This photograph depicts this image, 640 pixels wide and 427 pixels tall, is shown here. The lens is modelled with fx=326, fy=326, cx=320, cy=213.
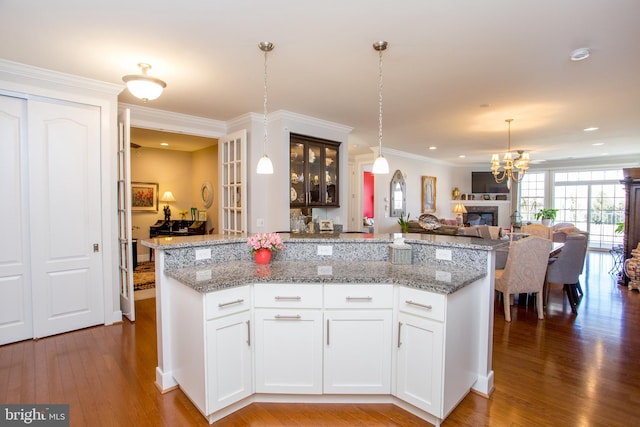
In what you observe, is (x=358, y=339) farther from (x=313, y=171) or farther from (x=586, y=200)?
(x=586, y=200)

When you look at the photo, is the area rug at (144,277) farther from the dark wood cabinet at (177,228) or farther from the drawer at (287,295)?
the drawer at (287,295)

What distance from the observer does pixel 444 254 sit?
246 centimetres

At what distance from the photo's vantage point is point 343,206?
5332mm

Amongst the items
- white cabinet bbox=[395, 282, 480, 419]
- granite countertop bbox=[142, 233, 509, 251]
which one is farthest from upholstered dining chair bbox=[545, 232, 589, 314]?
white cabinet bbox=[395, 282, 480, 419]

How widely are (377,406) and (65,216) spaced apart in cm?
342

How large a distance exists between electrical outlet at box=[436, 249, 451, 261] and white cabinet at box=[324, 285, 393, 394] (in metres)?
0.61

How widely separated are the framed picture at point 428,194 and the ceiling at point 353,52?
4456 millimetres

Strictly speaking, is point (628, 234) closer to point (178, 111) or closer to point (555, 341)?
point (555, 341)

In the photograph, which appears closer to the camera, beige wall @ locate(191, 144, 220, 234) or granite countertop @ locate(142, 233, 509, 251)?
granite countertop @ locate(142, 233, 509, 251)

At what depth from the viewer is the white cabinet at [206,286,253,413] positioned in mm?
1961

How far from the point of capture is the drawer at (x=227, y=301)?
1946mm

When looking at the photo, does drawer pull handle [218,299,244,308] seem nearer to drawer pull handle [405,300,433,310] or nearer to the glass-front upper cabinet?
drawer pull handle [405,300,433,310]

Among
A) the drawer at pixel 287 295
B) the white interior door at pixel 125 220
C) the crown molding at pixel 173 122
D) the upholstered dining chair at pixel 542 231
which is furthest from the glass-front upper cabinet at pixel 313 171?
the upholstered dining chair at pixel 542 231

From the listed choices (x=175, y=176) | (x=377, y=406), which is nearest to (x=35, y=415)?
(x=377, y=406)
